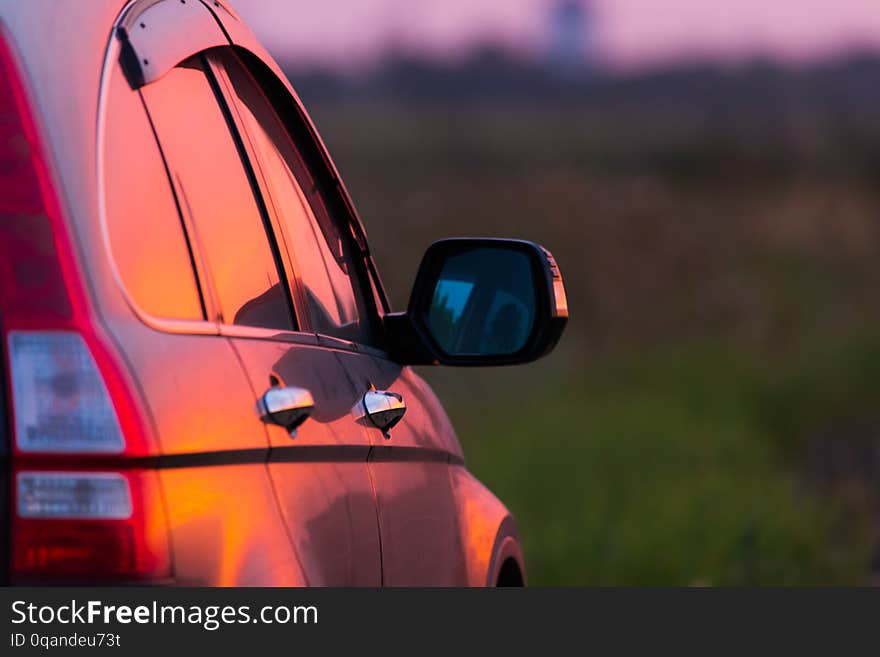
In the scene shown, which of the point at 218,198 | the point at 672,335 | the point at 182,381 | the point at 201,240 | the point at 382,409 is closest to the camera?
the point at 182,381

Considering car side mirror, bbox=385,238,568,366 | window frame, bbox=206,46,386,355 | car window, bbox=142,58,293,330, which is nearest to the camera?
car window, bbox=142,58,293,330

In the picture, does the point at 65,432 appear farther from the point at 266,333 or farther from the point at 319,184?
the point at 319,184

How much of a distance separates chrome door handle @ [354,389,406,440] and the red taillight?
0.94 metres

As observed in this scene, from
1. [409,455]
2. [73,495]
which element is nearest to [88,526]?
[73,495]

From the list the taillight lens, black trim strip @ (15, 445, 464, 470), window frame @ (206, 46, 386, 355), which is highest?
window frame @ (206, 46, 386, 355)

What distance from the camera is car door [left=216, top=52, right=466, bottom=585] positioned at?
125 inches

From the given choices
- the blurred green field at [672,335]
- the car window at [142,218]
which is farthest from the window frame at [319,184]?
the blurred green field at [672,335]

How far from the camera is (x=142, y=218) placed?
95.8 inches

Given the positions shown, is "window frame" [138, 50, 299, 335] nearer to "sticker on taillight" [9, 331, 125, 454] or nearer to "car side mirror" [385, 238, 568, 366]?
"sticker on taillight" [9, 331, 125, 454]

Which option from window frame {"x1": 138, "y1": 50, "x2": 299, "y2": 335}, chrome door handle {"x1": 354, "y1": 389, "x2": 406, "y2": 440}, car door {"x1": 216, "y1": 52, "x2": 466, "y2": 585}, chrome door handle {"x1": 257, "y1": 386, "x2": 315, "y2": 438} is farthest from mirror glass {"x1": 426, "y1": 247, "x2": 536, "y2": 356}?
chrome door handle {"x1": 257, "y1": 386, "x2": 315, "y2": 438}

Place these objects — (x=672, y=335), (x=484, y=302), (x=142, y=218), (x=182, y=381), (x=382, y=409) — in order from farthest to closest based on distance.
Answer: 1. (x=672, y=335)
2. (x=484, y=302)
3. (x=382, y=409)
4. (x=142, y=218)
5. (x=182, y=381)

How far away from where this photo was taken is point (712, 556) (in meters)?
9.66

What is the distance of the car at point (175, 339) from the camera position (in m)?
2.14

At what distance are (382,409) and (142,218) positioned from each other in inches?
36.4
